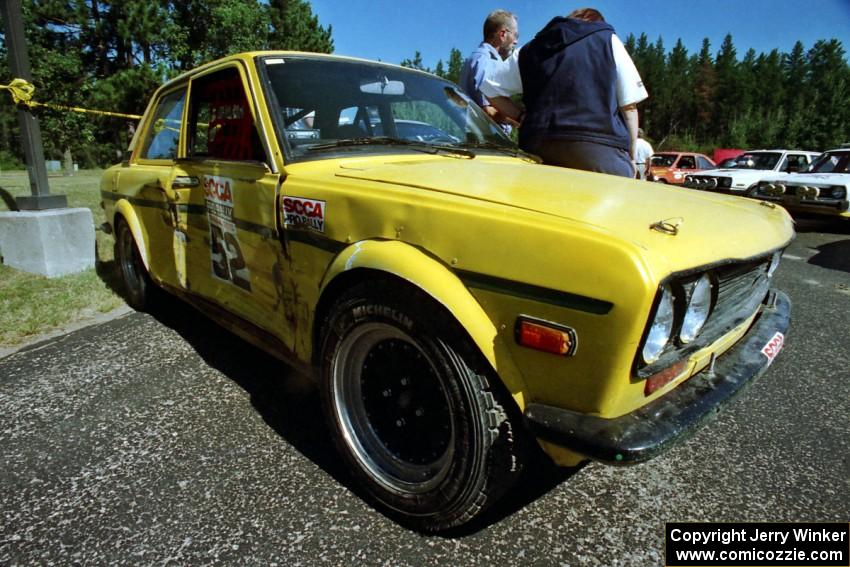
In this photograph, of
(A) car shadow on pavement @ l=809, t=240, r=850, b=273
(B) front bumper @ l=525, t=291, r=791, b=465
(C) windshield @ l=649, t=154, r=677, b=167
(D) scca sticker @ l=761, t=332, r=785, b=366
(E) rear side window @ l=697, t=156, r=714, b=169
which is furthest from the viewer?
(C) windshield @ l=649, t=154, r=677, b=167

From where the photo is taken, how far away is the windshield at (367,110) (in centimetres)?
215

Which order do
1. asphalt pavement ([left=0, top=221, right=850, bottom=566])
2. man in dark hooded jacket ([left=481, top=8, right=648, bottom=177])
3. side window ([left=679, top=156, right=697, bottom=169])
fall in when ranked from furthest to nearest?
side window ([left=679, top=156, right=697, bottom=169])
man in dark hooded jacket ([left=481, top=8, right=648, bottom=177])
asphalt pavement ([left=0, top=221, right=850, bottom=566])

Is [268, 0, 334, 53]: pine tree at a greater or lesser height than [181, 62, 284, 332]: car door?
greater

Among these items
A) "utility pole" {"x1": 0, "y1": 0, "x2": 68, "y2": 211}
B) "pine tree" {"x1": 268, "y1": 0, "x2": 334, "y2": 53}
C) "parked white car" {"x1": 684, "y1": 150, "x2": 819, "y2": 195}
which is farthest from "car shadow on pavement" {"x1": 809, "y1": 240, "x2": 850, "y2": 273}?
"pine tree" {"x1": 268, "y1": 0, "x2": 334, "y2": 53}

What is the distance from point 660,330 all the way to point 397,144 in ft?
4.71

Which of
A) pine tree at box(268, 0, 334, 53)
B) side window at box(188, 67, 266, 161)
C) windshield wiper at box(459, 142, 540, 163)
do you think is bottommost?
windshield wiper at box(459, 142, 540, 163)

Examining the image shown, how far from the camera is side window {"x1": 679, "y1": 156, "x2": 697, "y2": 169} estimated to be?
16.4 meters

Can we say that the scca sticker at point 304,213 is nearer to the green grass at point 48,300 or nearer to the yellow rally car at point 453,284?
the yellow rally car at point 453,284

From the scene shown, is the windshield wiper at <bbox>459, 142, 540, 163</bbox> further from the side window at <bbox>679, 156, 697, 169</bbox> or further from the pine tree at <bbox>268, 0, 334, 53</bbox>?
the pine tree at <bbox>268, 0, 334, 53</bbox>

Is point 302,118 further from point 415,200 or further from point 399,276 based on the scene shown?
point 399,276

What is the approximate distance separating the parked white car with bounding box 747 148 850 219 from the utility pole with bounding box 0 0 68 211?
37.2ft

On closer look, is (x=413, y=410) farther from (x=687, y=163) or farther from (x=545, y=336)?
(x=687, y=163)

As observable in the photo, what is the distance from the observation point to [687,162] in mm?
16562

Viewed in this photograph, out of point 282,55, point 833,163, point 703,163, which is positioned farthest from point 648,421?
point 703,163
